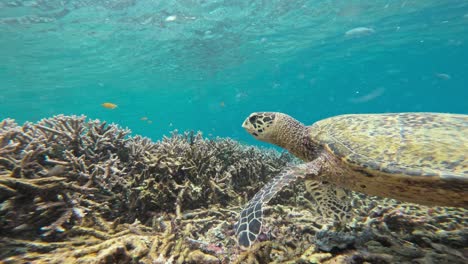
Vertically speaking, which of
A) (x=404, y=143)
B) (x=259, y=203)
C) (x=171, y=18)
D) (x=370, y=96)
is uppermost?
(x=370, y=96)

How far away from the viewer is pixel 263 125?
4012 mm

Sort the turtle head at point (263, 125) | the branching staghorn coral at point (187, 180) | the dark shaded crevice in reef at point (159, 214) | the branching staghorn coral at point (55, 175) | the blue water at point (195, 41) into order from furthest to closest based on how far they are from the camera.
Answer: the blue water at point (195, 41), the turtle head at point (263, 125), the branching staghorn coral at point (187, 180), the branching staghorn coral at point (55, 175), the dark shaded crevice in reef at point (159, 214)

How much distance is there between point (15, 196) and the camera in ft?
6.96

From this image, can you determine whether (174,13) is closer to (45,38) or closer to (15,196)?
(45,38)

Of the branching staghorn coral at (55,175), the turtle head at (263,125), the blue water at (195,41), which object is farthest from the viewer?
the blue water at (195,41)

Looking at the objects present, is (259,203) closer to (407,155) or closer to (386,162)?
(386,162)

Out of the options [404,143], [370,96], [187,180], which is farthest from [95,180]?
[370,96]

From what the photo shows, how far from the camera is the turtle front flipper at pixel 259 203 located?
235cm

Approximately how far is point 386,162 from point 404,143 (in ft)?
1.17

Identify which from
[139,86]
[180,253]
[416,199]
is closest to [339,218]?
[416,199]

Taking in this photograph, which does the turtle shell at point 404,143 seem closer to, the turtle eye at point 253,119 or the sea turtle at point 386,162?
the sea turtle at point 386,162

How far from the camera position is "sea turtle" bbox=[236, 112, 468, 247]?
91.8 inches

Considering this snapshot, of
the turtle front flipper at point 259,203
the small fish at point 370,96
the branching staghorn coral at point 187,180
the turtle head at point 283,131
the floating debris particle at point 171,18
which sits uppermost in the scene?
the small fish at point 370,96

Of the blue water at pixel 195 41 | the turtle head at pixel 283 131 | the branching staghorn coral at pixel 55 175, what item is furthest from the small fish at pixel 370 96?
the branching staghorn coral at pixel 55 175
